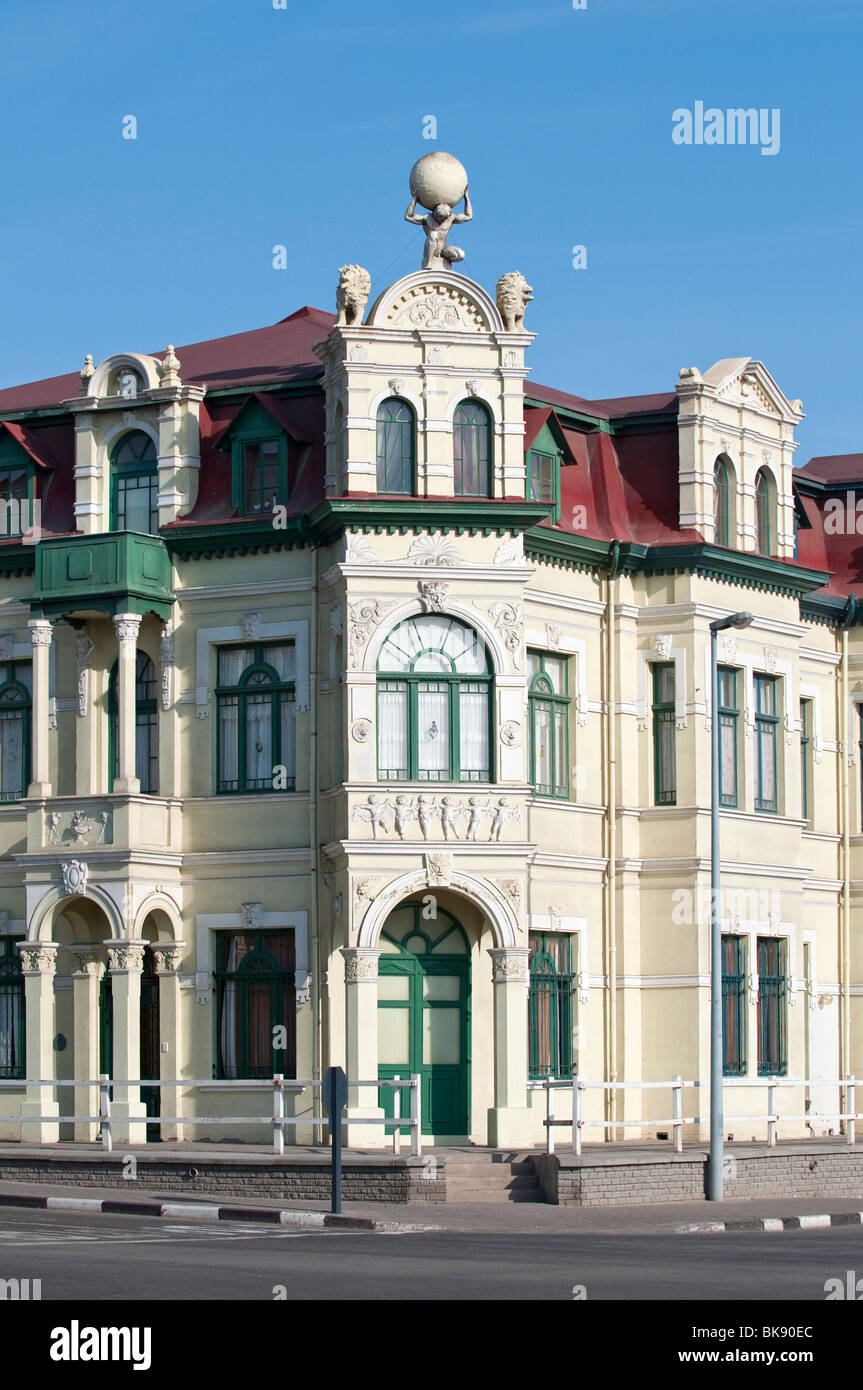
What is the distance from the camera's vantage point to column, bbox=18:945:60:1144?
33875mm

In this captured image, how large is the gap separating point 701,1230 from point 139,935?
1061cm

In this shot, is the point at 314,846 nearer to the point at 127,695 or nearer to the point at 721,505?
the point at 127,695

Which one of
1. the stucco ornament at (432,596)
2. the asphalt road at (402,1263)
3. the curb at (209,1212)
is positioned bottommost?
the curb at (209,1212)

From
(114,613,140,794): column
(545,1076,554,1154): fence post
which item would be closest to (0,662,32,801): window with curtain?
(114,613,140,794): column

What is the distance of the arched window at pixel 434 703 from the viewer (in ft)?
107

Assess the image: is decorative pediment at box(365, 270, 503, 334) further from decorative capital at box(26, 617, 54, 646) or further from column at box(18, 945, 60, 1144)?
column at box(18, 945, 60, 1144)

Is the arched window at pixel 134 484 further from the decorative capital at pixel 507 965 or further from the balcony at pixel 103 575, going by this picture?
Result: the decorative capital at pixel 507 965

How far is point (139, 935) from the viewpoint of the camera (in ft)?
111

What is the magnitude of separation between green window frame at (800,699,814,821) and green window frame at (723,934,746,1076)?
467 cm

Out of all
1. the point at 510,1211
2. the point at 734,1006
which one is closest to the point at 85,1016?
the point at 510,1211

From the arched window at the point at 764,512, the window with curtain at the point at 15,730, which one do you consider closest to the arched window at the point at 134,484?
the window with curtain at the point at 15,730

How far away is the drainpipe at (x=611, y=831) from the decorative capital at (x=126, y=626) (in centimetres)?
741

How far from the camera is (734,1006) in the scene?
3612 centimetres
